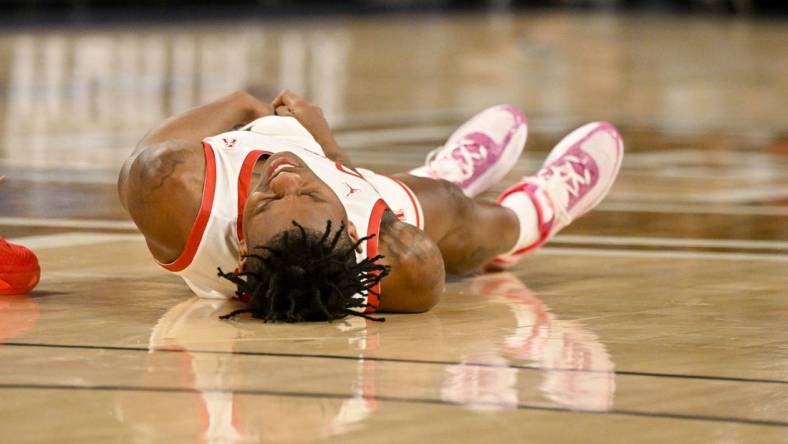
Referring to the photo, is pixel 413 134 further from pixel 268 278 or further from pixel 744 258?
pixel 268 278

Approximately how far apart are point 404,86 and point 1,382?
10.1 m

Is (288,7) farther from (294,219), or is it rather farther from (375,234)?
(294,219)

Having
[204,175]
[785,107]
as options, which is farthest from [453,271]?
[785,107]

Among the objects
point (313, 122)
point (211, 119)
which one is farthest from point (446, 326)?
point (211, 119)

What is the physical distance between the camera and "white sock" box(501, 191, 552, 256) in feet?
16.3

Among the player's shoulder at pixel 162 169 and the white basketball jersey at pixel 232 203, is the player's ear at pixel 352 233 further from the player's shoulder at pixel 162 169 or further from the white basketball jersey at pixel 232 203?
the player's shoulder at pixel 162 169

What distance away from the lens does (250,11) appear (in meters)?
25.0

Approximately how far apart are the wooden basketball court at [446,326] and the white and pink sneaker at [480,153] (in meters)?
0.30

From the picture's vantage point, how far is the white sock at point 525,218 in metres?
4.97

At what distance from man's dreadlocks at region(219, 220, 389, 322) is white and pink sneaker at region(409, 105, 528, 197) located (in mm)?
1287

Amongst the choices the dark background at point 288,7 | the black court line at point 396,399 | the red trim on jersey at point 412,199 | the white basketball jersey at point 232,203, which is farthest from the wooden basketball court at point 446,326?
the dark background at point 288,7

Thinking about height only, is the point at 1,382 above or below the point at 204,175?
below

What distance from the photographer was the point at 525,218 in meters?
4.98

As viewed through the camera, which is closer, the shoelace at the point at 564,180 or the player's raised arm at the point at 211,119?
the player's raised arm at the point at 211,119
